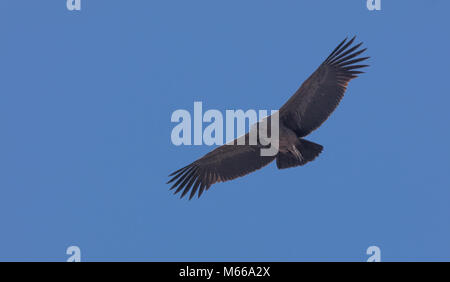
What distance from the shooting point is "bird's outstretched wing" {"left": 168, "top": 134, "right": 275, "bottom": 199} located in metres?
15.5

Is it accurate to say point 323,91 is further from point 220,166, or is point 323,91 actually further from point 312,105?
point 220,166

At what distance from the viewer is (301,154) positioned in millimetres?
14430

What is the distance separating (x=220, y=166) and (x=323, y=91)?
323 centimetres

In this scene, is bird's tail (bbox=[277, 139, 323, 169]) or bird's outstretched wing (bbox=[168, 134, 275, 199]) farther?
bird's outstretched wing (bbox=[168, 134, 275, 199])

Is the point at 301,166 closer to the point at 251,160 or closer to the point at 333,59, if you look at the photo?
the point at 251,160

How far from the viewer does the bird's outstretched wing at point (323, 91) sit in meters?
14.5

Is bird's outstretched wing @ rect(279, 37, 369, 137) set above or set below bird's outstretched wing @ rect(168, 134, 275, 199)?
above

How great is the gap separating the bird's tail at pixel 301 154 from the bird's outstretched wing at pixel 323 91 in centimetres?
40

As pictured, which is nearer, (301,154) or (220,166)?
(301,154)

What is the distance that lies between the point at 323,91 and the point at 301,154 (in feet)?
5.16

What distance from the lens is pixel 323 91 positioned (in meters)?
14.6

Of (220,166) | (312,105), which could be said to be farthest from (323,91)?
(220,166)

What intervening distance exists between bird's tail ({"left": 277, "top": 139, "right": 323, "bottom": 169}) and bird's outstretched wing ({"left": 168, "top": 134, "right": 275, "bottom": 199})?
831 mm

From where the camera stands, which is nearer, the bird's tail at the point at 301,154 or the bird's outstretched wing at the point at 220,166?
the bird's tail at the point at 301,154
